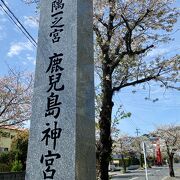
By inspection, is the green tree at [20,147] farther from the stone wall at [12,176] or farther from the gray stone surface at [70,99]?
the gray stone surface at [70,99]

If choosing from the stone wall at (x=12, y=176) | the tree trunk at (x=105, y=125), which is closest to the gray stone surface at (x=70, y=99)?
the tree trunk at (x=105, y=125)

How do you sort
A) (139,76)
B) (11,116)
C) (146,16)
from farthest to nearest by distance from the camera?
(11,116) < (139,76) < (146,16)

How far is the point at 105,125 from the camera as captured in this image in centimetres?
899

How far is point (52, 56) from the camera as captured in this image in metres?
4.50

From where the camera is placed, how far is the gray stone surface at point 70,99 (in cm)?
380

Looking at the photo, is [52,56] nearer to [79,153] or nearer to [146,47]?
[79,153]

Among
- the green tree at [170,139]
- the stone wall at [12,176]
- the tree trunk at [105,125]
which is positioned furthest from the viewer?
the green tree at [170,139]

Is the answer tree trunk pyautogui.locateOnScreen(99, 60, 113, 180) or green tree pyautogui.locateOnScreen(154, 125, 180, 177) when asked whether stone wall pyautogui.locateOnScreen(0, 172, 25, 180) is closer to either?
tree trunk pyautogui.locateOnScreen(99, 60, 113, 180)

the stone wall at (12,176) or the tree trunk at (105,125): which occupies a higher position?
the tree trunk at (105,125)

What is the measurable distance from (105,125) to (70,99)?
5.10 metres

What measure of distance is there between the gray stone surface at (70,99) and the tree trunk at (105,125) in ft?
14.9

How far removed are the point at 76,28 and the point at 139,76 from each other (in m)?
5.79

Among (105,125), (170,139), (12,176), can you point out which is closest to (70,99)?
(105,125)

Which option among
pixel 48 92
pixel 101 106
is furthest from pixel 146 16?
pixel 48 92
